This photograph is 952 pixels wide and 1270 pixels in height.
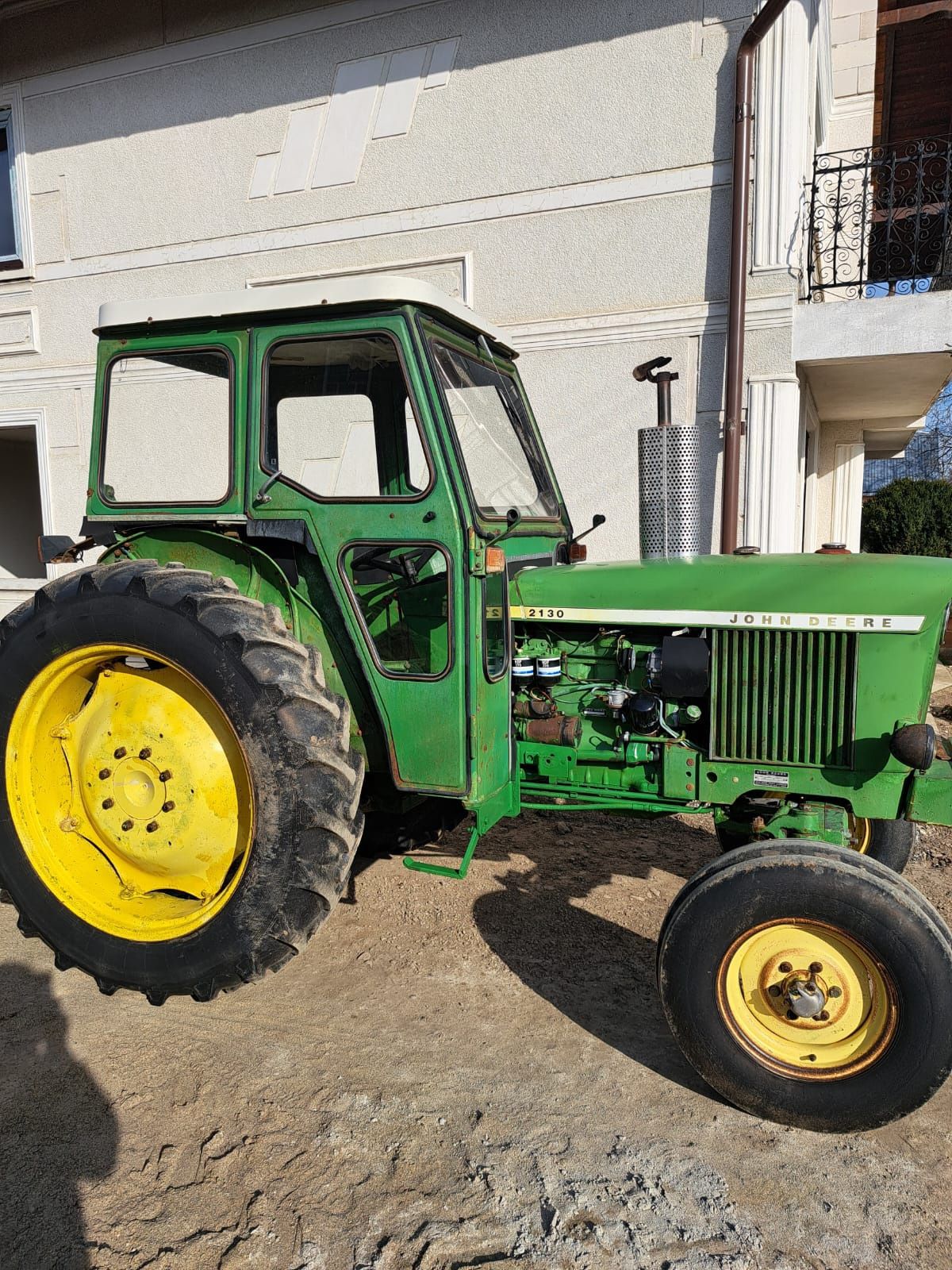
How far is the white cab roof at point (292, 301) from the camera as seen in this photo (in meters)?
2.70

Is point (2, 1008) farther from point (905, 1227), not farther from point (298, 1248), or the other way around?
point (905, 1227)

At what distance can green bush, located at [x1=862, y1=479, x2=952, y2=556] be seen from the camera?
1661cm

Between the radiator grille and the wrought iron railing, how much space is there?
4067 millimetres

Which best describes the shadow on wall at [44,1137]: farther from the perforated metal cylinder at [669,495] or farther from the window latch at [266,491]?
the perforated metal cylinder at [669,495]

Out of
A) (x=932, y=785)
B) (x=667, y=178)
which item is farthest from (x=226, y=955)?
(x=667, y=178)

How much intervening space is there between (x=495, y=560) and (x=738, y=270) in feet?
13.0

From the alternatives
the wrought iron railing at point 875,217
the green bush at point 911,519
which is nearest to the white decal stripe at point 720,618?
the wrought iron railing at point 875,217

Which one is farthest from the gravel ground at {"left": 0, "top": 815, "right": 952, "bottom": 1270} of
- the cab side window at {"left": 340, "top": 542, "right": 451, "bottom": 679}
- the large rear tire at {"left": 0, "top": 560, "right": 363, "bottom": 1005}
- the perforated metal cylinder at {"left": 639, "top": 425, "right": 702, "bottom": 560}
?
the perforated metal cylinder at {"left": 639, "top": 425, "right": 702, "bottom": 560}

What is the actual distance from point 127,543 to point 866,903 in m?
2.61

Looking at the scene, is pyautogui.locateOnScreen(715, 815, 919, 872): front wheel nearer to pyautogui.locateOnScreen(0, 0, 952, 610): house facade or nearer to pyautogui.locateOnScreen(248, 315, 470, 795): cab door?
pyautogui.locateOnScreen(248, 315, 470, 795): cab door

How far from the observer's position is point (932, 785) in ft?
8.72

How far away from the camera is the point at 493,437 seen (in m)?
3.27

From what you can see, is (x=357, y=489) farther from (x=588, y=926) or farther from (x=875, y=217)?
(x=875, y=217)

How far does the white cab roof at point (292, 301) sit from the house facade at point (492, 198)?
342 cm
